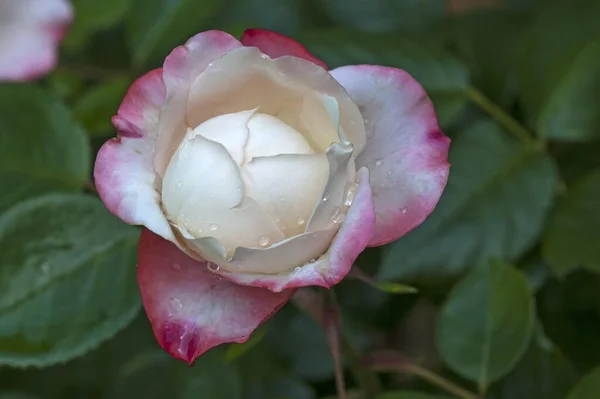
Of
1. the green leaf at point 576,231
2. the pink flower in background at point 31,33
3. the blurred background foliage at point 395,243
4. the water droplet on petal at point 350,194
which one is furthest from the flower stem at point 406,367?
the pink flower in background at point 31,33

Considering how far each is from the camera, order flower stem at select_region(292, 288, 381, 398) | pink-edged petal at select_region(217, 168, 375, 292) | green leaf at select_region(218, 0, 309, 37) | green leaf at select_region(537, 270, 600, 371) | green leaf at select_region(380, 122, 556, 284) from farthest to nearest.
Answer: green leaf at select_region(218, 0, 309, 37) < green leaf at select_region(537, 270, 600, 371) < green leaf at select_region(380, 122, 556, 284) < flower stem at select_region(292, 288, 381, 398) < pink-edged petal at select_region(217, 168, 375, 292)

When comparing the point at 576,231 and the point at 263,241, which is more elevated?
the point at 263,241

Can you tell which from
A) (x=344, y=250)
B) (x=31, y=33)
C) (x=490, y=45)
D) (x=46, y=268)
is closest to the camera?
(x=344, y=250)

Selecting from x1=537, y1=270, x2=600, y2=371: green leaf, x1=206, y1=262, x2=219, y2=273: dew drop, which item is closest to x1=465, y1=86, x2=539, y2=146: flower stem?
x1=537, y1=270, x2=600, y2=371: green leaf

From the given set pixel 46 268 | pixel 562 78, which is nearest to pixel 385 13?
pixel 562 78

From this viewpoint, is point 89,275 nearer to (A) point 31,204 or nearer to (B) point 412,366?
(A) point 31,204

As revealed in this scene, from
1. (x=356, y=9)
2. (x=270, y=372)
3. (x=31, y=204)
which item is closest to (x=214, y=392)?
(x=270, y=372)

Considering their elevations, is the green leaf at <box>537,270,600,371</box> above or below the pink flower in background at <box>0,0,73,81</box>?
below

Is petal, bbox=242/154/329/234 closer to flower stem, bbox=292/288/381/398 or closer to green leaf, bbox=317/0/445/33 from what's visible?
flower stem, bbox=292/288/381/398

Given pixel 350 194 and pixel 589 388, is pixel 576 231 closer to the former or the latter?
pixel 589 388
